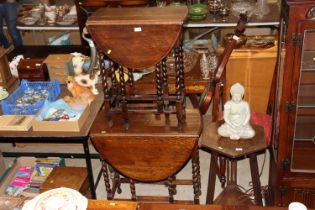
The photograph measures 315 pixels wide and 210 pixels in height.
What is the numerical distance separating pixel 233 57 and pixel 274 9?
1.26 m

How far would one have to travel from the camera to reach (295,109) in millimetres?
2869

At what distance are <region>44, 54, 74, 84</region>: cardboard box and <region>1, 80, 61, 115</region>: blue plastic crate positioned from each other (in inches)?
6.9

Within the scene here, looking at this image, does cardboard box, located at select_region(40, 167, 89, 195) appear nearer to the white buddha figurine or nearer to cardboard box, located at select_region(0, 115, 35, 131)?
cardboard box, located at select_region(0, 115, 35, 131)

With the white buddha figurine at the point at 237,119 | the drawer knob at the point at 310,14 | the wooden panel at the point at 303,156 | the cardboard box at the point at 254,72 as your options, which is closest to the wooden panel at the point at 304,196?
the wooden panel at the point at 303,156

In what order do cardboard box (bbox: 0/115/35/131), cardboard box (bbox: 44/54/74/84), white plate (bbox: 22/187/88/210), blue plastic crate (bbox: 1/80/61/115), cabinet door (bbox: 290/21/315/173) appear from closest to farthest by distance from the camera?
white plate (bbox: 22/187/88/210)
cabinet door (bbox: 290/21/315/173)
cardboard box (bbox: 0/115/35/131)
blue plastic crate (bbox: 1/80/61/115)
cardboard box (bbox: 44/54/74/84)

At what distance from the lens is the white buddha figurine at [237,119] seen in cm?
303

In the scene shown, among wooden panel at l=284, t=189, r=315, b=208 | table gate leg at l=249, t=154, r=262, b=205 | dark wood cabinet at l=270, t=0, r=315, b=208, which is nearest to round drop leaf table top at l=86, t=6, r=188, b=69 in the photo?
dark wood cabinet at l=270, t=0, r=315, b=208

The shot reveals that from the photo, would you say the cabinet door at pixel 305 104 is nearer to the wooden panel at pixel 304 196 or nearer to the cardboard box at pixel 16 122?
the wooden panel at pixel 304 196

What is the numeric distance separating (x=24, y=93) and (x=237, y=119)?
182 cm

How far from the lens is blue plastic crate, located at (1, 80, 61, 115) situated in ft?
11.6

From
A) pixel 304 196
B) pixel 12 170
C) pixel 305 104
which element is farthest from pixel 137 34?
→ pixel 12 170

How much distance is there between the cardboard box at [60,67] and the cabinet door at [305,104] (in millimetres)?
1983

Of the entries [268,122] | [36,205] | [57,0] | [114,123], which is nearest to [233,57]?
[268,122]

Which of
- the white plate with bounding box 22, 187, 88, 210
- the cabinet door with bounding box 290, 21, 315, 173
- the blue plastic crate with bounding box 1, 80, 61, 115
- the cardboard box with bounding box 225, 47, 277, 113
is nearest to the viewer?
the white plate with bounding box 22, 187, 88, 210
